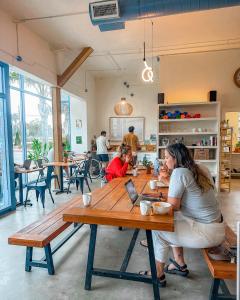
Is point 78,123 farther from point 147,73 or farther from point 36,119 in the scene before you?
point 147,73

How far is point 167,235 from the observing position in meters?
1.94

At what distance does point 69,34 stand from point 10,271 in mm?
4580

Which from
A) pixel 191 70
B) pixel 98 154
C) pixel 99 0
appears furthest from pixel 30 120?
pixel 191 70

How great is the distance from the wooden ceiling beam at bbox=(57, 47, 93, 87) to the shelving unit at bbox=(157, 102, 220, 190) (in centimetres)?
225

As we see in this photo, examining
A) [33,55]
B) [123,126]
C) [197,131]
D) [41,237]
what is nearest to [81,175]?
[33,55]

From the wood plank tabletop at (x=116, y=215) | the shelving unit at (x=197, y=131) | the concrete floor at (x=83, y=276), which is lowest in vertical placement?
the concrete floor at (x=83, y=276)

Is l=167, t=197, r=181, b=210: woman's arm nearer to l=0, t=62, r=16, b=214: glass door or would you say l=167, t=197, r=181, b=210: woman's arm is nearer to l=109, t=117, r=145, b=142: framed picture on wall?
l=0, t=62, r=16, b=214: glass door

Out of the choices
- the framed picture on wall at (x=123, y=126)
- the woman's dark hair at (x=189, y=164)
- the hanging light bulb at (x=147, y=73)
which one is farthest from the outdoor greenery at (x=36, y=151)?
the woman's dark hair at (x=189, y=164)

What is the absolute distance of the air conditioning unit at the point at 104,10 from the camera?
319cm

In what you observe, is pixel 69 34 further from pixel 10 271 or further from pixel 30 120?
pixel 10 271

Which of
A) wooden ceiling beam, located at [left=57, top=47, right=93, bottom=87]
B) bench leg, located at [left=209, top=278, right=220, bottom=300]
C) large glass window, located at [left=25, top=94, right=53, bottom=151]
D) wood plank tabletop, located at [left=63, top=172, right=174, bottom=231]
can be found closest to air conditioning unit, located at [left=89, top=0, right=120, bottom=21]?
wooden ceiling beam, located at [left=57, top=47, right=93, bottom=87]

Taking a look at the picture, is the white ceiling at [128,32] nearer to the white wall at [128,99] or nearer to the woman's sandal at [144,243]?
the white wall at [128,99]

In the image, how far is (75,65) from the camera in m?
5.66

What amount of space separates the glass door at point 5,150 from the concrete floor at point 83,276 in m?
1.08
